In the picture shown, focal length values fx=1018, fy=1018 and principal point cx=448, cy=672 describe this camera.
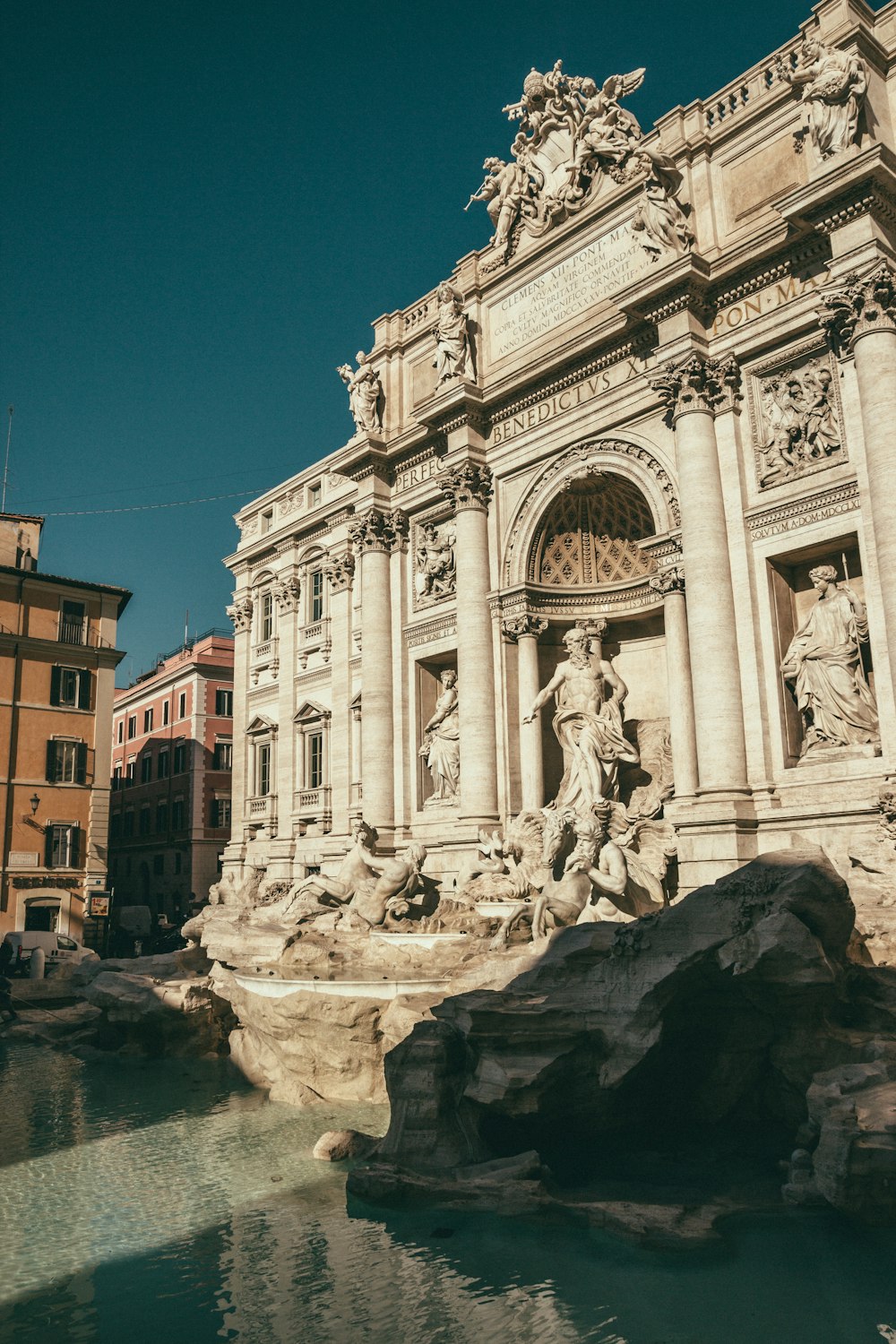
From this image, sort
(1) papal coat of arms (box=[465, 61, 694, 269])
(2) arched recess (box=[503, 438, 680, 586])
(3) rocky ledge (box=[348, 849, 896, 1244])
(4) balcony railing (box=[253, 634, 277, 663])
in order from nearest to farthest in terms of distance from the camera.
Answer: (3) rocky ledge (box=[348, 849, 896, 1244]) < (2) arched recess (box=[503, 438, 680, 586]) < (1) papal coat of arms (box=[465, 61, 694, 269]) < (4) balcony railing (box=[253, 634, 277, 663])

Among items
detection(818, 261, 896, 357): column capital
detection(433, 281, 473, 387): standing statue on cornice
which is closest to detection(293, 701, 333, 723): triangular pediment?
detection(433, 281, 473, 387): standing statue on cornice

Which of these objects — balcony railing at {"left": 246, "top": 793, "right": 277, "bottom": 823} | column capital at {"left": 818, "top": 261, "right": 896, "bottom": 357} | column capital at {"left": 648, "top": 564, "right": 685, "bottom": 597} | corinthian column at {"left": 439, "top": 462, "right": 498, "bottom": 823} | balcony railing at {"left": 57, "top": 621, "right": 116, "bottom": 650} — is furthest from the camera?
balcony railing at {"left": 57, "top": 621, "right": 116, "bottom": 650}

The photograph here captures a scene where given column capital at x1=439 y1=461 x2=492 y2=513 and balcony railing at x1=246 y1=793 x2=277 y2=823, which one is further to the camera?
balcony railing at x1=246 y1=793 x2=277 y2=823

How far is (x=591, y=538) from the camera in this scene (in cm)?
2150

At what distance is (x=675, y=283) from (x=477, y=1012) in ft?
41.9

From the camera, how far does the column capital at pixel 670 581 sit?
1791 centimetres

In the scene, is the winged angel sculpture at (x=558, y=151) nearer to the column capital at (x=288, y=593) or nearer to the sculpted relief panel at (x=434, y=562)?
the sculpted relief panel at (x=434, y=562)

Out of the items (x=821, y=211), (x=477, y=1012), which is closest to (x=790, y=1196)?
(x=477, y=1012)

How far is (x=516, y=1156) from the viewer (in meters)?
10.0

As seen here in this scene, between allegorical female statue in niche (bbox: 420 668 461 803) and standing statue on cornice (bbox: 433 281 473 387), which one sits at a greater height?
standing statue on cornice (bbox: 433 281 473 387)

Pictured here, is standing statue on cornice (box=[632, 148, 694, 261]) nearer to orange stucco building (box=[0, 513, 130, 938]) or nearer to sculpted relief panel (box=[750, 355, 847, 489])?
sculpted relief panel (box=[750, 355, 847, 489])

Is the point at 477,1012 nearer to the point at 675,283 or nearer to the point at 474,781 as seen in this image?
the point at 474,781

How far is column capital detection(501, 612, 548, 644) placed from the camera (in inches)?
817

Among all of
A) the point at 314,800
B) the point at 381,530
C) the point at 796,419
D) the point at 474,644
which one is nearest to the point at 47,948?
the point at 314,800
